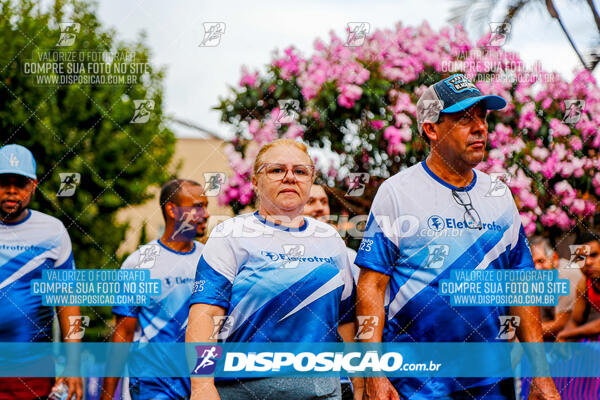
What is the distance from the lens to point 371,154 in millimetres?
4531

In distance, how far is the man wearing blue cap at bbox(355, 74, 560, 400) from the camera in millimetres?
2822

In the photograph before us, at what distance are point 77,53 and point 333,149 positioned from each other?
2.90 metres

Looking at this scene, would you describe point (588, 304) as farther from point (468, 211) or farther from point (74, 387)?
point (74, 387)

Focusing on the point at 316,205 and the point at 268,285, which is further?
the point at 316,205

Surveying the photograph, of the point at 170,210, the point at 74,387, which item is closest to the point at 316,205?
the point at 170,210

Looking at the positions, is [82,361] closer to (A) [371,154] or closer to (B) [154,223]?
(A) [371,154]

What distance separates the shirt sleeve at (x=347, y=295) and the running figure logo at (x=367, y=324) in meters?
0.07

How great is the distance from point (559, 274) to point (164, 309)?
2607 millimetres

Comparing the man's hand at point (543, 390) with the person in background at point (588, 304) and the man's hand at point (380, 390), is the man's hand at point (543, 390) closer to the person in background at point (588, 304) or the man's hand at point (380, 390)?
the man's hand at point (380, 390)

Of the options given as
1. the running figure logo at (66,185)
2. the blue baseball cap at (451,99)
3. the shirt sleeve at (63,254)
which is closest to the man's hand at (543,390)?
the blue baseball cap at (451,99)

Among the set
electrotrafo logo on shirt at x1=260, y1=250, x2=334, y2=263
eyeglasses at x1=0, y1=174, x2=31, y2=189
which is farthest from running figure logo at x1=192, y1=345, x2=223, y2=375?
eyeglasses at x1=0, y1=174, x2=31, y2=189

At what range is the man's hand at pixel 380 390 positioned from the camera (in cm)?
270

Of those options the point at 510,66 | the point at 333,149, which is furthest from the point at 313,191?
the point at 510,66

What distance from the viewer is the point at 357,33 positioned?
4453 millimetres
